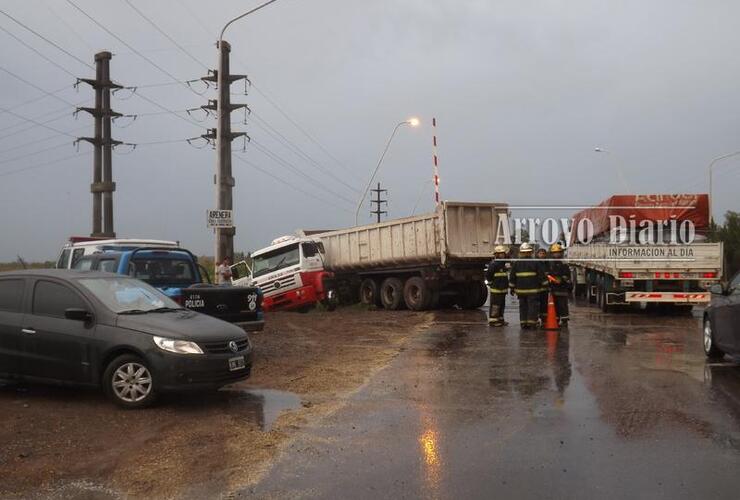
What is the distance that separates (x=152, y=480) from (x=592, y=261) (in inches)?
632

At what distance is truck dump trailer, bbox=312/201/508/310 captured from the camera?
18781 millimetres

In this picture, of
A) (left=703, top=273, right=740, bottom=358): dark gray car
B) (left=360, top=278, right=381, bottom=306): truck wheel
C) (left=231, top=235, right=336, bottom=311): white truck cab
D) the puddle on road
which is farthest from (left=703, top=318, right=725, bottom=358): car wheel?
(left=360, top=278, right=381, bottom=306): truck wheel

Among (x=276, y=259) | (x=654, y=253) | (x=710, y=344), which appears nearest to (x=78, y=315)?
(x=710, y=344)

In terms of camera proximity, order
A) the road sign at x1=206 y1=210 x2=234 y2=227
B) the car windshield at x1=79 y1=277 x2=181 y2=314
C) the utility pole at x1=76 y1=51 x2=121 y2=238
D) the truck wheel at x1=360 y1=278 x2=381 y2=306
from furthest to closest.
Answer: the utility pole at x1=76 y1=51 x2=121 y2=238
the truck wheel at x1=360 y1=278 x2=381 y2=306
the road sign at x1=206 y1=210 x2=234 y2=227
the car windshield at x1=79 y1=277 x2=181 y2=314

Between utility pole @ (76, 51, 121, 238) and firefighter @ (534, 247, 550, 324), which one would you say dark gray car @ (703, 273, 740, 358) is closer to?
firefighter @ (534, 247, 550, 324)

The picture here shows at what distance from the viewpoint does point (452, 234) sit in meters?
18.6

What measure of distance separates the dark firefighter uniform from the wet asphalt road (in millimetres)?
4032

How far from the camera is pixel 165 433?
643 cm

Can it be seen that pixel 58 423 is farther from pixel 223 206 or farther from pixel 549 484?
pixel 223 206

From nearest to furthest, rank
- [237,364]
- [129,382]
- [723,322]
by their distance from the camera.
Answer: [129,382] < [237,364] < [723,322]

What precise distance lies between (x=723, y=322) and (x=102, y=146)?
27040 millimetres

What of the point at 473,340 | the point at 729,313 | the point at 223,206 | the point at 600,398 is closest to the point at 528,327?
the point at 473,340

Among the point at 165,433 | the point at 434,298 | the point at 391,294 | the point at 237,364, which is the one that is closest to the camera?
the point at 165,433

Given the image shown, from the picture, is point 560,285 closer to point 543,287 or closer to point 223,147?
point 543,287
